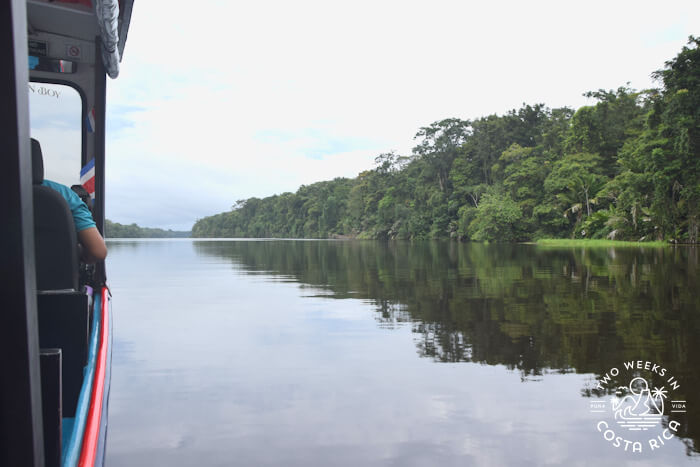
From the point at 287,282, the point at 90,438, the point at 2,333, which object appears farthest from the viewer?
the point at 287,282

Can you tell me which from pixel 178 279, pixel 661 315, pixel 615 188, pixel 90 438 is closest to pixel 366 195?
pixel 615 188

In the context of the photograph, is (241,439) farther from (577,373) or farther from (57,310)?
(577,373)

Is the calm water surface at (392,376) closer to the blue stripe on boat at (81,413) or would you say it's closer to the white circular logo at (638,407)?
the white circular logo at (638,407)

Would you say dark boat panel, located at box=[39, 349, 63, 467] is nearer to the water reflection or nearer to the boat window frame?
the water reflection

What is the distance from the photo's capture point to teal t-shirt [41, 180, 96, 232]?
317 cm

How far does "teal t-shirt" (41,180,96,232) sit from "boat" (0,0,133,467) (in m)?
0.39

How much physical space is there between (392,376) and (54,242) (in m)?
2.79

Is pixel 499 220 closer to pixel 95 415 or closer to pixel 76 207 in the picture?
pixel 76 207

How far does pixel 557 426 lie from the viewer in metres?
3.35

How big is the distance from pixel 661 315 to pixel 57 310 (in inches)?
280

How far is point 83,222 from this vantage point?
128 inches

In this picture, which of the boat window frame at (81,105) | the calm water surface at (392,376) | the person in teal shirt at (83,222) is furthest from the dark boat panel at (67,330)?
the boat window frame at (81,105)

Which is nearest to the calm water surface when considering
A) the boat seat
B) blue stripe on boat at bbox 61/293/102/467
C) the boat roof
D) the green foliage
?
blue stripe on boat at bbox 61/293/102/467

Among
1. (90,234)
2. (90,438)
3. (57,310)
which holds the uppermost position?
(90,234)
